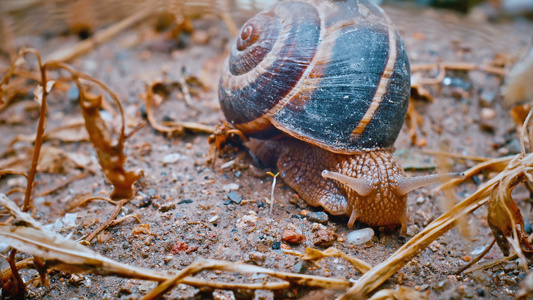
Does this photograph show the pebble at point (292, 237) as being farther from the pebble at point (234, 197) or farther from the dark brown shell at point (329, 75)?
the dark brown shell at point (329, 75)

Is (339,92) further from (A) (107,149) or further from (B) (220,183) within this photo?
(A) (107,149)

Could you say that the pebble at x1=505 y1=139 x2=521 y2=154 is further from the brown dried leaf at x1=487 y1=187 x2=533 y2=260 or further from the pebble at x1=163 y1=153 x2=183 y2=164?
the pebble at x1=163 y1=153 x2=183 y2=164

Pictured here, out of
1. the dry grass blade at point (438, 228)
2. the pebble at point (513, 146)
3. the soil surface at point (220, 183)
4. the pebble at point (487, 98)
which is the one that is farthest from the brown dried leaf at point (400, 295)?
the pebble at point (487, 98)

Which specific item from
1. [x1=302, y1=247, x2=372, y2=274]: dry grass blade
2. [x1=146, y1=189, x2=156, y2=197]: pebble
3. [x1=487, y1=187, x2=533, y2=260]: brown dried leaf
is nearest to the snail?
[x1=487, y1=187, x2=533, y2=260]: brown dried leaf

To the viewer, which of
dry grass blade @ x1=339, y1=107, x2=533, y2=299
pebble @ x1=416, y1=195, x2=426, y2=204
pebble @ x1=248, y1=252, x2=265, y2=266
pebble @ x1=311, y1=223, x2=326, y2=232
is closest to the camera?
dry grass blade @ x1=339, y1=107, x2=533, y2=299

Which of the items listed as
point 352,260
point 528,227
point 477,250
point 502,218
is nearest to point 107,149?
point 352,260

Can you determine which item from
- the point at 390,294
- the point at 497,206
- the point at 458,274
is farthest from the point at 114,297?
the point at 497,206
